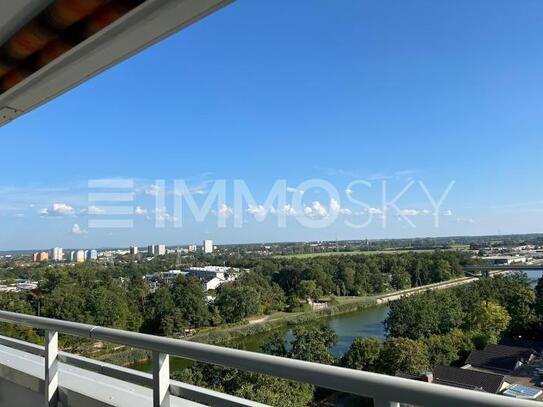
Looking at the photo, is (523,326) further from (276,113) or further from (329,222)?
(276,113)

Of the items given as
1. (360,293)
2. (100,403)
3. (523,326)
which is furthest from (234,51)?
(100,403)

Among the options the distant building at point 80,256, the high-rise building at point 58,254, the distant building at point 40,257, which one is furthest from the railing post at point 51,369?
the distant building at point 80,256

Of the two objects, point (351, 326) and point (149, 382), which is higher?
point (149, 382)

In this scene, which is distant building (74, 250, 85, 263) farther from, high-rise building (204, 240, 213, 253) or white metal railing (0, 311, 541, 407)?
white metal railing (0, 311, 541, 407)

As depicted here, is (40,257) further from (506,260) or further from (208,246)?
(506,260)

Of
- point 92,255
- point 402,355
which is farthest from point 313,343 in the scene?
point 92,255

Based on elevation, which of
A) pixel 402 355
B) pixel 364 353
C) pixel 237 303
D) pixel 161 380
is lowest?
pixel 237 303

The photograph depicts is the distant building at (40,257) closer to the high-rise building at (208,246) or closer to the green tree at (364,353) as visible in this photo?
the high-rise building at (208,246)
